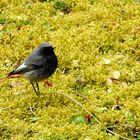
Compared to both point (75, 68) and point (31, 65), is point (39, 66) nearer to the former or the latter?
point (31, 65)

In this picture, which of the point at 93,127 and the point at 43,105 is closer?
the point at 93,127

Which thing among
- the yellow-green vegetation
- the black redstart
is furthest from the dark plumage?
the yellow-green vegetation

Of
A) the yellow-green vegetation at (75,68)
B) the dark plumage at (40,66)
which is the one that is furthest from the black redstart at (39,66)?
the yellow-green vegetation at (75,68)

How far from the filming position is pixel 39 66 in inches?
257

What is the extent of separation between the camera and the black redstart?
6492 mm

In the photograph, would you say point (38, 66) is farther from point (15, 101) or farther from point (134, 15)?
point (134, 15)

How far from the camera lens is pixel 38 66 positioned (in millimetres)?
6520

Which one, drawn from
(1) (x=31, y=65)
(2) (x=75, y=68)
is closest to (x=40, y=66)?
(1) (x=31, y=65)

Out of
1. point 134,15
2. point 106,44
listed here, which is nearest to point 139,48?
point 106,44

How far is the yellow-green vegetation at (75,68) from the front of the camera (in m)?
6.05

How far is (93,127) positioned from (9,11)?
3.89 m

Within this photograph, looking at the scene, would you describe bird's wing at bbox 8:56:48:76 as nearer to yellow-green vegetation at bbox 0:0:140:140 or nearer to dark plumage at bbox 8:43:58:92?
dark plumage at bbox 8:43:58:92

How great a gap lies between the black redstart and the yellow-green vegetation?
1.06 feet

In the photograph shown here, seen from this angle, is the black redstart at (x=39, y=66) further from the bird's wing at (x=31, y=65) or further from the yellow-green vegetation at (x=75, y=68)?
the yellow-green vegetation at (x=75, y=68)
